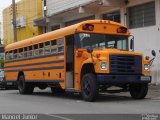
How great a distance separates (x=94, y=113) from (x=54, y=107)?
8.06ft

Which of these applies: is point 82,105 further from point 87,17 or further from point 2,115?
point 87,17

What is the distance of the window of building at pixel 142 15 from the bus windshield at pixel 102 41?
21.4ft

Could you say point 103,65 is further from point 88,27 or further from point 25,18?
point 25,18

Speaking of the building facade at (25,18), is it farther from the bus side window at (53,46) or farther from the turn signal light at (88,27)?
the turn signal light at (88,27)

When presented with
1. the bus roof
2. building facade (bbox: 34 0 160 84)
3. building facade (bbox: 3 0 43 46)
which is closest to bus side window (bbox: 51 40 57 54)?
the bus roof

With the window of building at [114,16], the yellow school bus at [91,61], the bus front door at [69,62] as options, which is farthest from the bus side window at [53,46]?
the window of building at [114,16]

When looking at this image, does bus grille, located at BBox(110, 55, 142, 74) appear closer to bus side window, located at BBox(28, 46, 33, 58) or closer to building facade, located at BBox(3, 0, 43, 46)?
bus side window, located at BBox(28, 46, 33, 58)

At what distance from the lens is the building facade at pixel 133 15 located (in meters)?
24.2

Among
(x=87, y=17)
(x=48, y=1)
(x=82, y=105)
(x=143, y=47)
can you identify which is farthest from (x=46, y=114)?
(x=48, y=1)

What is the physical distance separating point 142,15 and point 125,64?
931cm

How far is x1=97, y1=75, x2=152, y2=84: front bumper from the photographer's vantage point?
16188 mm

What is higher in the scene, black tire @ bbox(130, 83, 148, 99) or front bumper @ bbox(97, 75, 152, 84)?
front bumper @ bbox(97, 75, 152, 84)

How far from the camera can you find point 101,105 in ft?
51.5

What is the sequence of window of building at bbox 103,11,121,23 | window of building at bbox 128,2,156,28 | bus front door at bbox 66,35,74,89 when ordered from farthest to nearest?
window of building at bbox 103,11,121,23 < window of building at bbox 128,2,156,28 < bus front door at bbox 66,35,74,89
